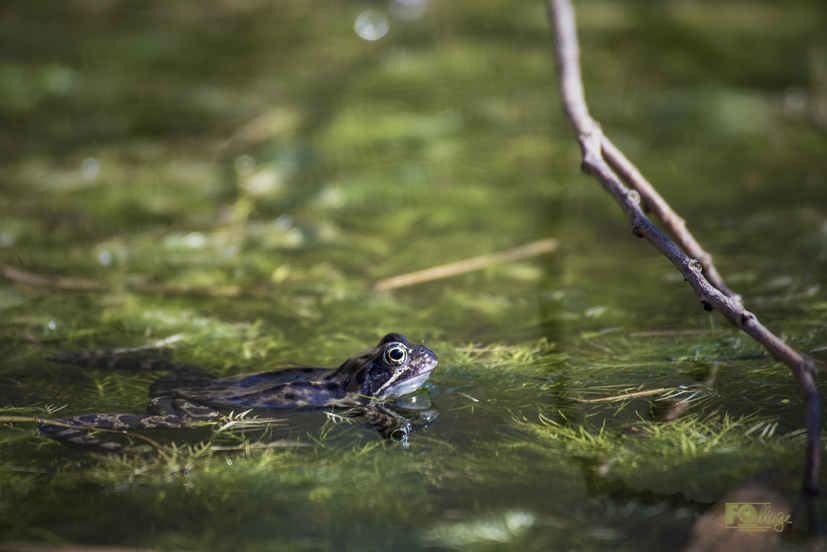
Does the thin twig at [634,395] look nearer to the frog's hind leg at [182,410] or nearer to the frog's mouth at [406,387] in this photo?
the frog's mouth at [406,387]

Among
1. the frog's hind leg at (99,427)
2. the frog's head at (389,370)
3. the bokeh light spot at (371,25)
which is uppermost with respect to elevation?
the bokeh light spot at (371,25)

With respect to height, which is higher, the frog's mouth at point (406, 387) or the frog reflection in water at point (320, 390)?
the frog reflection in water at point (320, 390)

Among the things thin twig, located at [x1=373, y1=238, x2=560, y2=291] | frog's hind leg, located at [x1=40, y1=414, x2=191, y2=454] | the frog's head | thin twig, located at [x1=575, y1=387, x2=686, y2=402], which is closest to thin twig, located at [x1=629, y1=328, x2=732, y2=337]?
thin twig, located at [x1=575, y1=387, x2=686, y2=402]

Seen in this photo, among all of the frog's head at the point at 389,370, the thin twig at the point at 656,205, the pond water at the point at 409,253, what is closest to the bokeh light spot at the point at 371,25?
the pond water at the point at 409,253

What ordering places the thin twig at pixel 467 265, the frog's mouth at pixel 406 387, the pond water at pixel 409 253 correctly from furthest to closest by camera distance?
the thin twig at pixel 467 265 < the frog's mouth at pixel 406 387 < the pond water at pixel 409 253

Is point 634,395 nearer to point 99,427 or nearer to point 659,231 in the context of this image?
point 659,231

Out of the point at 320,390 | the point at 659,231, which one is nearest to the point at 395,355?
the point at 320,390
